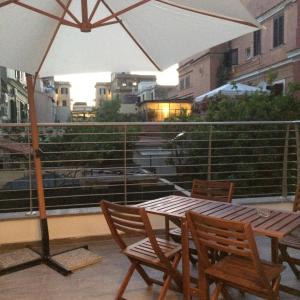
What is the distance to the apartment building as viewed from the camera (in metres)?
16.0

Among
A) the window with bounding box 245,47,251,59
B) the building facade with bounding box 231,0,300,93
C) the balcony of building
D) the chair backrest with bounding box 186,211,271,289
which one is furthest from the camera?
the window with bounding box 245,47,251,59

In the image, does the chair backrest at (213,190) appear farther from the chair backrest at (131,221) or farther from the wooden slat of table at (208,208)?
the chair backrest at (131,221)

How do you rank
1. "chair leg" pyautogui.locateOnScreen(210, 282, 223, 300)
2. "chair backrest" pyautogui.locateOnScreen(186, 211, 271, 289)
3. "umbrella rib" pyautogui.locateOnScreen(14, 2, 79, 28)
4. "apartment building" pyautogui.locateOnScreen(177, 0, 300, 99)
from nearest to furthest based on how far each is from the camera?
"chair backrest" pyautogui.locateOnScreen(186, 211, 271, 289) → "chair leg" pyautogui.locateOnScreen(210, 282, 223, 300) → "umbrella rib" pyautogui.locateOnScreen(14, 2, 79, 28) → "apartment building" pyautogui.locateOnScreen(177, 0, 300, 99)

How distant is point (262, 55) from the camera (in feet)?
62.4

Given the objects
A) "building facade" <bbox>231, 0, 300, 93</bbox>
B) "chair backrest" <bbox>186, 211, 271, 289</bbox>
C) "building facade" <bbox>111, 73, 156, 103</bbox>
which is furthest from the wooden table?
"building facade" <bbox>111, 73, 156, 103</bbox>

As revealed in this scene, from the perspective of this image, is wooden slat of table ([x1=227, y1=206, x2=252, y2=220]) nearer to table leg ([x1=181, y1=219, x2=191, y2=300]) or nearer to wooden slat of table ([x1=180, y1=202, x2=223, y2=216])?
wooden slat of table ([x1=180, y1=202, x2=223, y2=216])

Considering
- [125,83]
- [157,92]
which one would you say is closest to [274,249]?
[157,92]

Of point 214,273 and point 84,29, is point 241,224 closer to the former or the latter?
point 214,273

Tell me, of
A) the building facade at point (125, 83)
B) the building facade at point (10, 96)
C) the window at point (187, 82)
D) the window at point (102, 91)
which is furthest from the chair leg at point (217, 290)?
the window at point (102, 91)

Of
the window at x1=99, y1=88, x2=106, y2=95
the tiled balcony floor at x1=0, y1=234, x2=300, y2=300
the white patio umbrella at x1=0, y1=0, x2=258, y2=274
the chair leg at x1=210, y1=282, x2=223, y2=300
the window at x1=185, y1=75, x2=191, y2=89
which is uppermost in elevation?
the window at x1=99, y1=88, x2=106, y2=95

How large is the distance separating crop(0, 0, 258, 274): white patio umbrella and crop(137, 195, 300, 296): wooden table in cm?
131

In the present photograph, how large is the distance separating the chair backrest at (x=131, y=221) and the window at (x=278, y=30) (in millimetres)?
16739

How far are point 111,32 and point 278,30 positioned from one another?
16083mm

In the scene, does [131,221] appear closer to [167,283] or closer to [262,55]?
[167,283]
